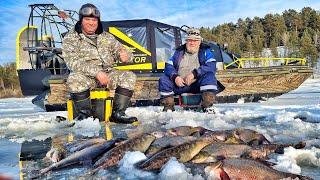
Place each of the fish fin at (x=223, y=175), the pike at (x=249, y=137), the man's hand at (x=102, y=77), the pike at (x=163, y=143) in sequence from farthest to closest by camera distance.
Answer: the man's hand at (x=102, y=77) → the pike at (x=249, y=137) → the pike at (x=163, y=143) → the fish fin at (x=223, y=175)

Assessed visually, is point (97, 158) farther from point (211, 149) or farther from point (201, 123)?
point (201, 123)

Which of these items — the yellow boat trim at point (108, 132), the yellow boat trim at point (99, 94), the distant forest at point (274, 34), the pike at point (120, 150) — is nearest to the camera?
the pike at point (120, 150)

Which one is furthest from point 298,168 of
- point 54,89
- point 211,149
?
point 54,89

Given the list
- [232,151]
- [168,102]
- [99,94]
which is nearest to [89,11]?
[99,94]

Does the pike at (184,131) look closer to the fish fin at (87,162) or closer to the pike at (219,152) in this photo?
the pike at (219,152)

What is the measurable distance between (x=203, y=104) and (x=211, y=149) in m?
3.49

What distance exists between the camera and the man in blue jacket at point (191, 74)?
5.95 metres

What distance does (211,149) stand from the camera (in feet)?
8.22

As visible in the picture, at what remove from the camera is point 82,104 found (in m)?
5.27

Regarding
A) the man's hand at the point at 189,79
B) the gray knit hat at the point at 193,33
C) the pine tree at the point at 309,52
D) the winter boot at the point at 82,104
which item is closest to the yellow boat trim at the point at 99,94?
the winter boot at the point at 82,104

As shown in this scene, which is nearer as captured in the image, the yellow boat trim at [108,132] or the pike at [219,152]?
the pike at [219,152]

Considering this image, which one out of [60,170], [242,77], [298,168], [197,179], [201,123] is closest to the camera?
[197,179]

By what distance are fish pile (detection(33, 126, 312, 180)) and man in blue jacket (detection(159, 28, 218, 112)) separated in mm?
2844

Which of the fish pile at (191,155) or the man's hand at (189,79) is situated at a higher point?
the man's hand at (189,79)
